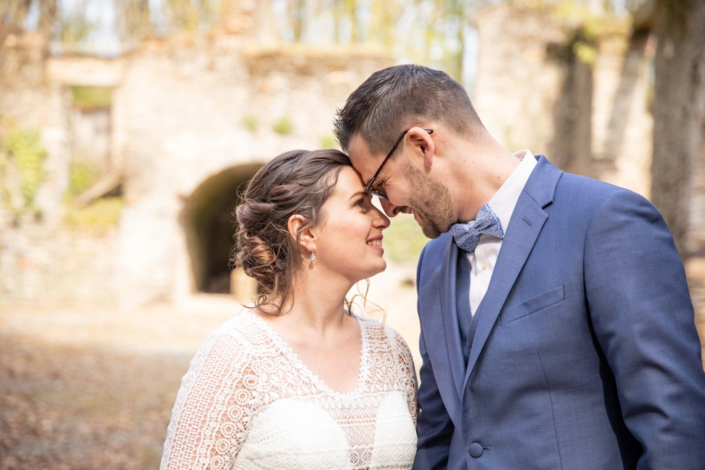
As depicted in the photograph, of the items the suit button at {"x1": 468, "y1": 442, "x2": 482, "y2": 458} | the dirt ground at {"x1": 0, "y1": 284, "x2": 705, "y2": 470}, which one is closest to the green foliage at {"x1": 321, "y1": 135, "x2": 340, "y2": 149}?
the dirt ground at {"x1": 0, "y1": 284, "x2": 705, "y2": 470}

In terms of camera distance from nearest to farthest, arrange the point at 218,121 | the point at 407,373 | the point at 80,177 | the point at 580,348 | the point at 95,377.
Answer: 1. the point at 580,348
2. the point at 407,373
3. the point at 95,377
4. the point at 218,121
5. the point at 80,177

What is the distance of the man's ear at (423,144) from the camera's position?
195cm

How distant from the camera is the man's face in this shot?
2008 millimetres

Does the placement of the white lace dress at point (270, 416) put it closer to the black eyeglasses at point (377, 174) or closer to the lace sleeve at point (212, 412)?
the lace sleeve at point (212, 412)

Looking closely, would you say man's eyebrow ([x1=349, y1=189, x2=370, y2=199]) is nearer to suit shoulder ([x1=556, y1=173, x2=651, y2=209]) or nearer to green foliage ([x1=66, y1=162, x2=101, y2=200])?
suit shoulder ([x1=556, y1=173, x2=651, y2=209])

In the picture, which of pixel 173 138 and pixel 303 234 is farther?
pixel 173 138

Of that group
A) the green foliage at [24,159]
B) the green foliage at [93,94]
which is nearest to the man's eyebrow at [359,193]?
the green foliage at [24,159]

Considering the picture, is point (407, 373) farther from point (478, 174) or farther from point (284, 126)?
point (284, 126)

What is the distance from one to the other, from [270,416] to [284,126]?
1004cm

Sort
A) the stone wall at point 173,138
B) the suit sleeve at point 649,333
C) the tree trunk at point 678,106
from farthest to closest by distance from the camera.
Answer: the stone wall at point 173,138 < the tree trunk at point 678,106 < the suit sleeve at point 649,333

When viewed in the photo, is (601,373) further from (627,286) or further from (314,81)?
(314,81)

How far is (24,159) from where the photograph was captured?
12266mm

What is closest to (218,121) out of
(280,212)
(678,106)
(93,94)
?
(678,106)

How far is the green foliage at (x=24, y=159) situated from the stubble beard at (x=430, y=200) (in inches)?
471
